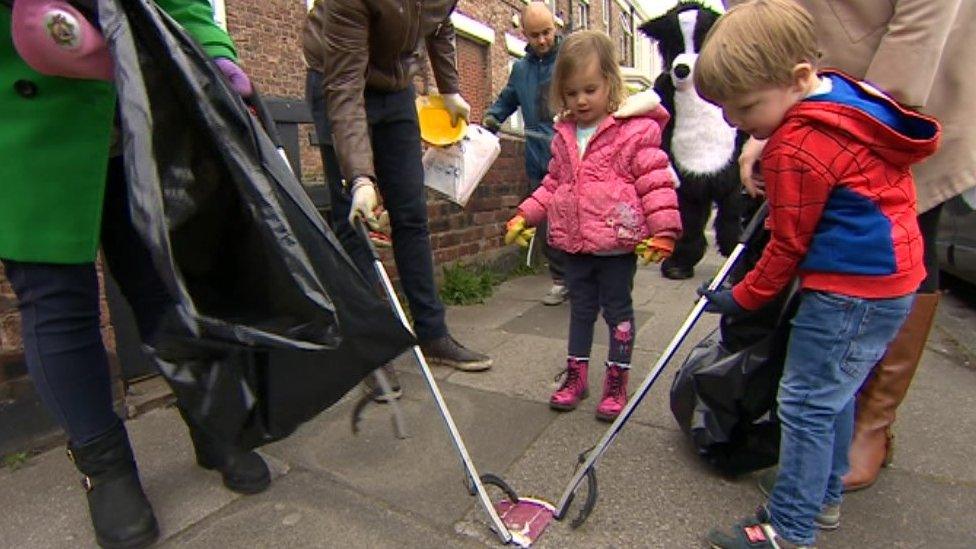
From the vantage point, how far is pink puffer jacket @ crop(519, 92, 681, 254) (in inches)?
86.9

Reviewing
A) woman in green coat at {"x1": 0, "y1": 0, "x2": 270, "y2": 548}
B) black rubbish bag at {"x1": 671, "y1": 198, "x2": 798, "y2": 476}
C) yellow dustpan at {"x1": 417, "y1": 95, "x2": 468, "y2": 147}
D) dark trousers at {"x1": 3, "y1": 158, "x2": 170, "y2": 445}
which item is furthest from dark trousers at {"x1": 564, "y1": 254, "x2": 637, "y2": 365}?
dark trousers at {"x1": 3, "y1": 158, "x2": 170, "y2": 445}

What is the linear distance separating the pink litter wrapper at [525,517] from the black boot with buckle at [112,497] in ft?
2.97

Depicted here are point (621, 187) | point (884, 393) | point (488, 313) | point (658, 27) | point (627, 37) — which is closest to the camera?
point (884, 393)

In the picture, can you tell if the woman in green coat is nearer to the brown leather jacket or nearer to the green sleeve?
the green sleeve

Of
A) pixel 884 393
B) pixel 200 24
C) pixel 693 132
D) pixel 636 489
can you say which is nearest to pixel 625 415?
pixel 636 489

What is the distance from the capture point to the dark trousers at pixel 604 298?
7.70 ft

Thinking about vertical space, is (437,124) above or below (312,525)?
above

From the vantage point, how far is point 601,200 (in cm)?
224

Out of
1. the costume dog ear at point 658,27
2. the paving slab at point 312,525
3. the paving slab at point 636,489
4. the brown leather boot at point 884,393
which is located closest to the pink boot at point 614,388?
the paving slab at point 636,489

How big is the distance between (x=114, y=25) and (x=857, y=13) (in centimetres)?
172

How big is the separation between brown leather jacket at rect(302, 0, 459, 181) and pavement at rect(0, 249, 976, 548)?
0.94 metres

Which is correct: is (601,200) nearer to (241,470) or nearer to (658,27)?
(241,470)

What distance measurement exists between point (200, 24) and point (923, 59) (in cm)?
179

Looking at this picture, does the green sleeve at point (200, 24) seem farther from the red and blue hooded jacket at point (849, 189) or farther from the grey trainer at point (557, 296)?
the grey trainer at point (557, 296)
